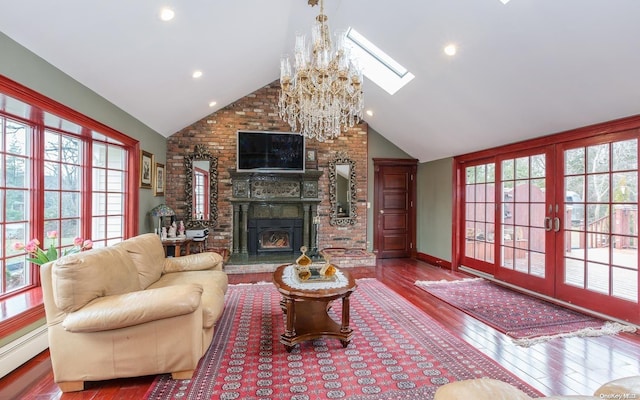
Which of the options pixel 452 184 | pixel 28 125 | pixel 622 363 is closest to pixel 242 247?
pixel 28 125

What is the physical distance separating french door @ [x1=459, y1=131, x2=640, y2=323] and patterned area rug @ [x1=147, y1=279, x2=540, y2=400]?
1882mm

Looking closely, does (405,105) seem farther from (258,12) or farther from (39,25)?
(39,25)

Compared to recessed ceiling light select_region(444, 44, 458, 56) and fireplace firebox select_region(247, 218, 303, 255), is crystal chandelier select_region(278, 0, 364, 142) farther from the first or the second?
fireplace firebox select_region(247, 218, 303, 255)

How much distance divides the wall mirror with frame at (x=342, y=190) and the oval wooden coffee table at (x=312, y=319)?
3.49 meters

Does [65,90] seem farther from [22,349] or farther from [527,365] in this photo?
[527,365]

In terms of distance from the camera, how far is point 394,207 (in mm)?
6785

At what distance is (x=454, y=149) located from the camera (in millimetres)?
5461

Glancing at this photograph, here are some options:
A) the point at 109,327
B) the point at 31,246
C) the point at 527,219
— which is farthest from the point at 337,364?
the point at 527,219

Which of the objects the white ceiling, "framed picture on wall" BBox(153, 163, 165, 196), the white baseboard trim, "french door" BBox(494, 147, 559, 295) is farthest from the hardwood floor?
"framed picture on wall" BBox(153, 163, 165, 196)

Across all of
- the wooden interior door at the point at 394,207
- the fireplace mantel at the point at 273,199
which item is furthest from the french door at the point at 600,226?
the fireplace mantel at the point at 273,199

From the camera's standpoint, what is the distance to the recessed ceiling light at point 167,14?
273cm

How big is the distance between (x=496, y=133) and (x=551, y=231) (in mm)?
1479

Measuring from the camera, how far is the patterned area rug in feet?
6.67

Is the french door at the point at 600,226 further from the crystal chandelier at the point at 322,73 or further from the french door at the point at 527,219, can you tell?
the crystal chandelier at the point at 322,73
